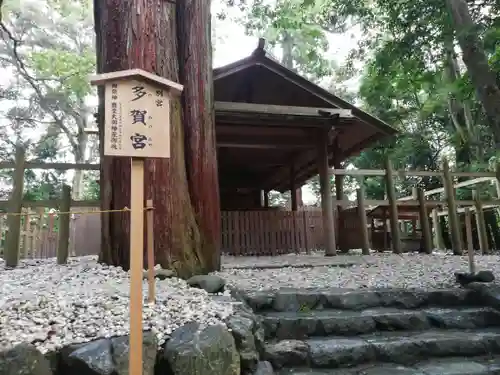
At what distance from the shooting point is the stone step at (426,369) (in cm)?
316

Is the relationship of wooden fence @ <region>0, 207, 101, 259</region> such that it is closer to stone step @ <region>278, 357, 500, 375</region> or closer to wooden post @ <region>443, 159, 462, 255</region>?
stone step @ <region>278, 357, 500, 375</region>

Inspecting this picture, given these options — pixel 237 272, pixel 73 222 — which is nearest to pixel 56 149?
pixel 73 222

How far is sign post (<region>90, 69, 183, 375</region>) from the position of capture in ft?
7.81

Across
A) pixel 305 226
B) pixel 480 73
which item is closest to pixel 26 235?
pixel 305 226

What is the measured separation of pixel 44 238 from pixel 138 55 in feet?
23.7

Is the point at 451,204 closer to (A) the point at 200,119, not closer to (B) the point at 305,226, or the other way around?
(B) the point at 305,226

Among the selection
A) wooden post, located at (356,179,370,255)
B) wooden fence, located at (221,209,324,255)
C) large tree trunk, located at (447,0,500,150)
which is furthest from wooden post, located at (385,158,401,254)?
large tree trunk, located at (447,0,500,150)

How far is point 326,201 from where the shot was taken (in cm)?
874

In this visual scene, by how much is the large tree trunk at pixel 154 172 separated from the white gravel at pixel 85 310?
0.66 m

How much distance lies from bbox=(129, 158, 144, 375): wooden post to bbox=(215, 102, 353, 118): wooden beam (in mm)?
5385

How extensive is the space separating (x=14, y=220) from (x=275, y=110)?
5063mm

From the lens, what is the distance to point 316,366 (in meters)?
3.31

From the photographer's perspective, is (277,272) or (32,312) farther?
(277,272)

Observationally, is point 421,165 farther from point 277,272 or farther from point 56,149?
point 56,149
